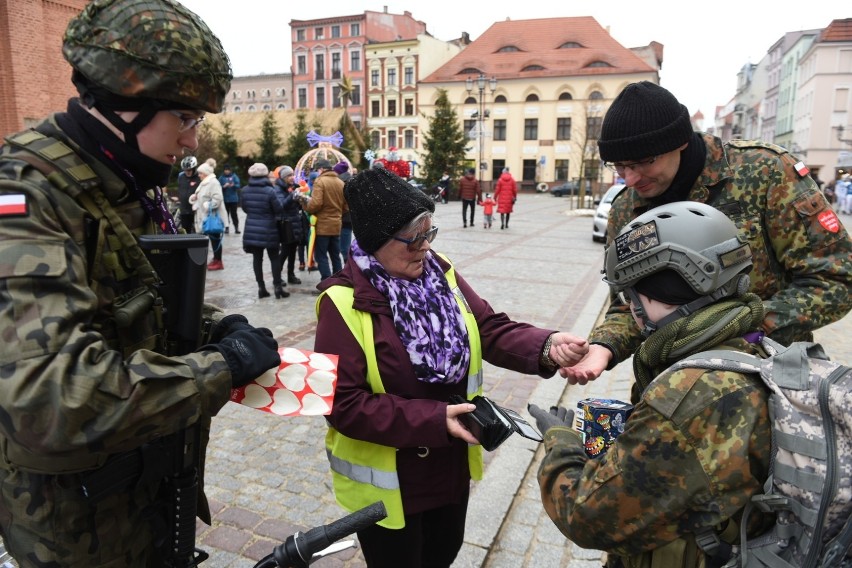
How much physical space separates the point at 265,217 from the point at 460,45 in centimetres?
6307

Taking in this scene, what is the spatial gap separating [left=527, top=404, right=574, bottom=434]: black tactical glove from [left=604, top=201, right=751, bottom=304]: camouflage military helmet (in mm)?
501

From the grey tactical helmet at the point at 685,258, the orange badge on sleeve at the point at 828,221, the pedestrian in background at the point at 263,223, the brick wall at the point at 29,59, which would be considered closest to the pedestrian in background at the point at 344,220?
the pedestrian in background at the point at 263,223

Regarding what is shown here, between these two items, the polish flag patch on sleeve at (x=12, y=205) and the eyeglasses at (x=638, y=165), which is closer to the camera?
the polish flag patch on sleeve at (x=12, y=205)

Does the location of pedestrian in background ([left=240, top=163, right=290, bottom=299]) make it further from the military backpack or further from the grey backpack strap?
the military backpack

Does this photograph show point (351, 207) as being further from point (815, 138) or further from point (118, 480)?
point (815, 138)

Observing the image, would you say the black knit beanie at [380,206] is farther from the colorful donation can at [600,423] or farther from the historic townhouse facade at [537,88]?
the historic townhouse facade at [537,88]

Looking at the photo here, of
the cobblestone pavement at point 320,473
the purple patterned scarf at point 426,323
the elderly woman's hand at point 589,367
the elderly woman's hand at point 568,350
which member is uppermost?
the purple patterned scarf at point 426,323

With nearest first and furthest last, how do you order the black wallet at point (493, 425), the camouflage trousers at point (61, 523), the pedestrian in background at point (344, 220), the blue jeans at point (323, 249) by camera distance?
the camouflage trousers at point (61, 523)
the black wallet at point (493, 425)
the blue jeans at point (323, 249)
the pedestrian in background at point (344, 220)

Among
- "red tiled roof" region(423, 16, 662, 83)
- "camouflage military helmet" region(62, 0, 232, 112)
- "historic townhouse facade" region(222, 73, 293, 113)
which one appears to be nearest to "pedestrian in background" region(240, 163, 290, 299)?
"camouflage military helmet" region(62, 0, 232, 112)

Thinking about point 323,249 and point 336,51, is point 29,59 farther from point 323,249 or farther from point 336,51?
point 336,51

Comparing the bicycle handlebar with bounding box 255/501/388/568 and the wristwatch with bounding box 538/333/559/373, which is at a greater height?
the wristwatch with bounding box 538/333/559/373

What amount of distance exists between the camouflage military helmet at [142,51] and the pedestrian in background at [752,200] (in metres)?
1.63

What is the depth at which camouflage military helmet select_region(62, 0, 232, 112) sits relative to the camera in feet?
4.95

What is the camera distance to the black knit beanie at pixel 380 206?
85.1 inches
